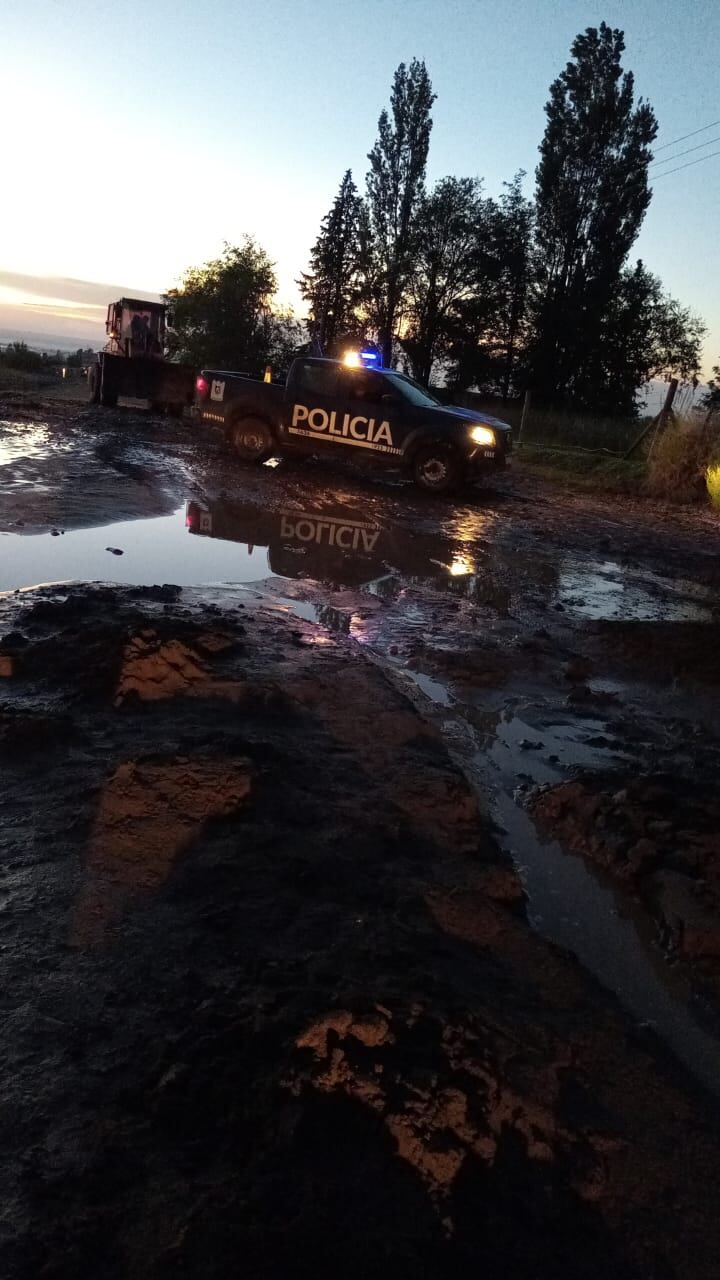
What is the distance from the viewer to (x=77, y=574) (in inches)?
241

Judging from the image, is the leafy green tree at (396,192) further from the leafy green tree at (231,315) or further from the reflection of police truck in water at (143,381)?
the reflection of police truck in water at (143,381)

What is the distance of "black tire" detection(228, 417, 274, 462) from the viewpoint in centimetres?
1300

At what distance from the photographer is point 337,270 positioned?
44.5 metres

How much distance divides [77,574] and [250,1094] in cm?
511

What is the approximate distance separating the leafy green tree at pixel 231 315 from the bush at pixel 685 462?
3528cm

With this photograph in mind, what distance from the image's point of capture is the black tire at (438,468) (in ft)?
39.4

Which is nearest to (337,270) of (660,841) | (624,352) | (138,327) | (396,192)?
(396,192)

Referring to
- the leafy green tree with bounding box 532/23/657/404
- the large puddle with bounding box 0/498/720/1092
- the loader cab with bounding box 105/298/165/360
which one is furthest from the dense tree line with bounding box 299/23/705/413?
the large puddle with bounding box 0/498/720/1092

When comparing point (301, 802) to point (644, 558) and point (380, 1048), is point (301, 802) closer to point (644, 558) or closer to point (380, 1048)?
point (380, 1048)

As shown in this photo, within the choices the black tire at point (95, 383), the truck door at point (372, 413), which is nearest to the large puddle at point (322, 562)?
the truck door at point (372, 413)

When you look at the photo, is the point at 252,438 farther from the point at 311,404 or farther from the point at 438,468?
the point at 438,468

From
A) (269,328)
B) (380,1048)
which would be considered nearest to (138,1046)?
(380,1048)

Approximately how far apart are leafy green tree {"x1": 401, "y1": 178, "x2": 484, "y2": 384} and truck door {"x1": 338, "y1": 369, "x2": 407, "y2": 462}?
109ft

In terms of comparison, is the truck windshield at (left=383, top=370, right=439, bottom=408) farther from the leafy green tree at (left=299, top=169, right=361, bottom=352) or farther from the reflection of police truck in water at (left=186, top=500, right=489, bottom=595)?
the leafy green tree at (left=299, top=169, right=361, bottom=352)
